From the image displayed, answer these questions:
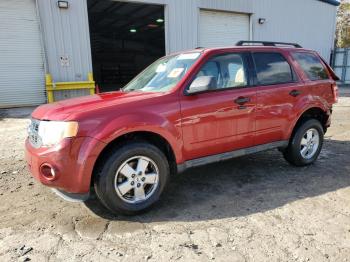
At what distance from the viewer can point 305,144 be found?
4906mm

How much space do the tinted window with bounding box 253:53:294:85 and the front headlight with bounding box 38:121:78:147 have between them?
102 inches

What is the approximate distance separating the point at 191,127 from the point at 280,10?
1495 centimetres

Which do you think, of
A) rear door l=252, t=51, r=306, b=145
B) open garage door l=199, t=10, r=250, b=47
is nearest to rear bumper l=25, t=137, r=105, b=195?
rear door l=252, t=51, r=306, b=145

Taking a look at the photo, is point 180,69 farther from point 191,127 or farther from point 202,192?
point 202,192

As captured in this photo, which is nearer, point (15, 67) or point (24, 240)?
point (24, 240)

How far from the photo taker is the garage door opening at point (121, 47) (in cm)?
2205

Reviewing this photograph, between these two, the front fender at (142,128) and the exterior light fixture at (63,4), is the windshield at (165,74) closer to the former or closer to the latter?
the front fender at (142,128)

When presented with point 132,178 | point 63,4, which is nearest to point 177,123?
point 132,178

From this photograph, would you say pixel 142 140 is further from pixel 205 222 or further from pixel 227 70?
pixel 227 70

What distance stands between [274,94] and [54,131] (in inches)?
115

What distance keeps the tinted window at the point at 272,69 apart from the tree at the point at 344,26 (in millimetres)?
31950

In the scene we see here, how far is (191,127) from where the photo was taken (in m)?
3.66

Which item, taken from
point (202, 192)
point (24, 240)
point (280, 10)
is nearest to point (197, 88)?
point (202, 192)

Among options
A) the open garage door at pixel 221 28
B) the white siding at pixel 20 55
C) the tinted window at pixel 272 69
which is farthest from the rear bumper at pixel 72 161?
the open garage door at pixel 221 28
